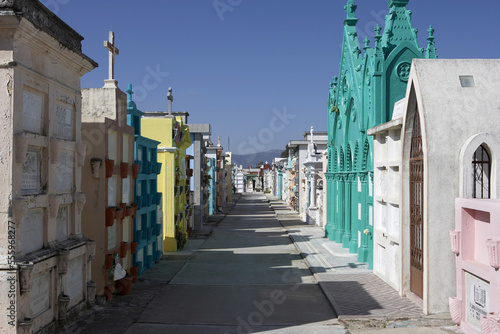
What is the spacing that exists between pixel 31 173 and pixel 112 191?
5.85m

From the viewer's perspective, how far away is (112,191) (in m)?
15.1

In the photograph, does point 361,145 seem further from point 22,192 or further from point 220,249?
point 22,192

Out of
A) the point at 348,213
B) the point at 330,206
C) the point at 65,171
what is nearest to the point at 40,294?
the point at 65,171

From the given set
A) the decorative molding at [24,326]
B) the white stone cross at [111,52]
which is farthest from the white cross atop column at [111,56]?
the decorative molding at [24,326]

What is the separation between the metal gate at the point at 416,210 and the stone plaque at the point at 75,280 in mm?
8271

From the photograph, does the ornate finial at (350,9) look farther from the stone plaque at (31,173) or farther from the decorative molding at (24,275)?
the decorative molding at (24,275)

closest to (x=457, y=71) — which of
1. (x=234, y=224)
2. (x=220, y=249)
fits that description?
(x=220, y=249)

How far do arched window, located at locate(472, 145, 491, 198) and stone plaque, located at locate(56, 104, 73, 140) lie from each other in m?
9.33

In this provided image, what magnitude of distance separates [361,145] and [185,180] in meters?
A: 10.6

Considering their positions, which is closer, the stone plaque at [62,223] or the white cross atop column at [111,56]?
the stone plaque at [62,223]

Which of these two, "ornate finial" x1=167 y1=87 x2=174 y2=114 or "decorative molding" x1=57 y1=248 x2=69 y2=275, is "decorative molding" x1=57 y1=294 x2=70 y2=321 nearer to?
"decorative molding" x1=57 y1=248 x2=69 y2=275

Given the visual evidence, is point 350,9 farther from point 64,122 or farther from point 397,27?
point 64,122

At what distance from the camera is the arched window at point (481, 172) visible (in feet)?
39.4

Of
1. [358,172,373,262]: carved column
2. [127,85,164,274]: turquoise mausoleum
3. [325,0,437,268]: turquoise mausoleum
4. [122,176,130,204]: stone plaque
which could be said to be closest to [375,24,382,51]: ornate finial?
[325,0,437,268]: turquoise mausoleum
